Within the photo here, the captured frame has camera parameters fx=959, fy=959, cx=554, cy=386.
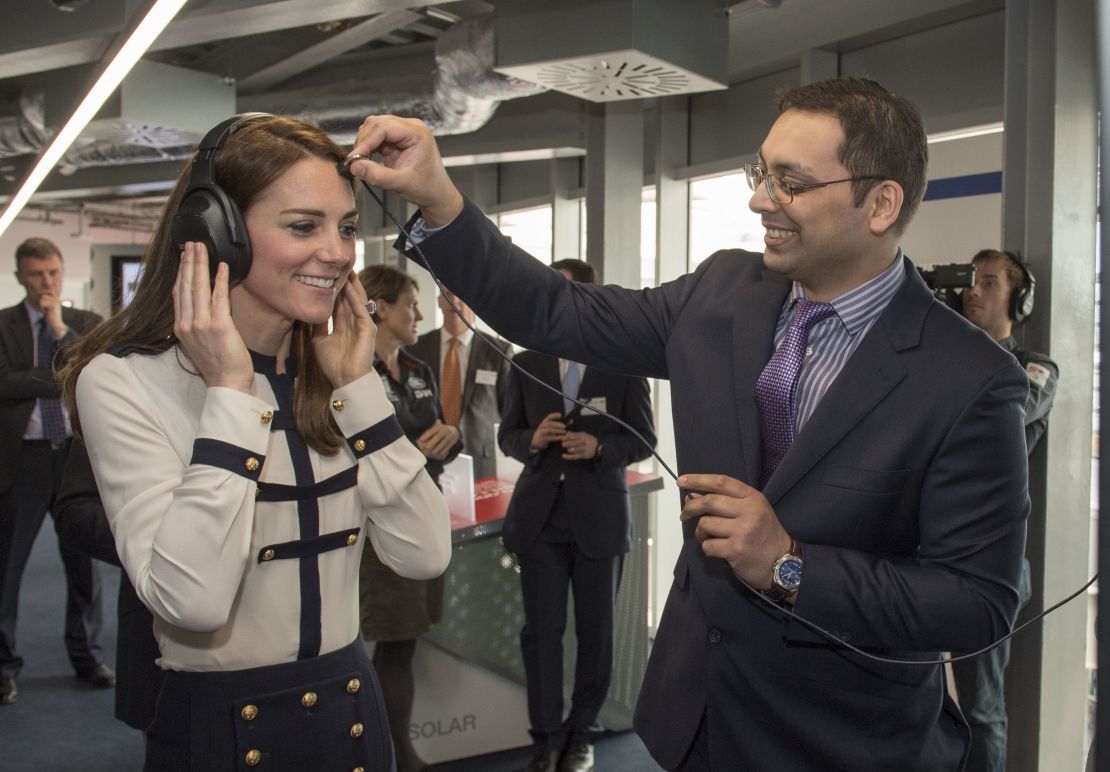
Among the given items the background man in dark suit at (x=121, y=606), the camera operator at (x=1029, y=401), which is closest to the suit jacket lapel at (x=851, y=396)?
the background man in dark suit at (x=121, y=606)

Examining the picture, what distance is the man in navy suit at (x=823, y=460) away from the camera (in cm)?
140

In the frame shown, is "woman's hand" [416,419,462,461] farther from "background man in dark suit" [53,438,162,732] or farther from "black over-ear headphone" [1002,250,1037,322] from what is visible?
"black over-ear headphone" [1002,250,1037,322]

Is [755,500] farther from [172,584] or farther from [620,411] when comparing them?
[620,411]

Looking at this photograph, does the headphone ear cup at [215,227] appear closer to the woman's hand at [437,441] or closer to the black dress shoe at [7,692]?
the woman's hand at [437,441]

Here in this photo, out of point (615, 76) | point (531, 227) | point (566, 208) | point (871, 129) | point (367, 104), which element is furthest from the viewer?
point (531, 227)

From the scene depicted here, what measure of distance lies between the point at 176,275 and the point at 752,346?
0.97m

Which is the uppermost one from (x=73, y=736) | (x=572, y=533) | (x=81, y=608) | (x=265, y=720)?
(x=265, y=720)

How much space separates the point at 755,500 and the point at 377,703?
712mm

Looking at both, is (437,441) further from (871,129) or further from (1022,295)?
(871,129)

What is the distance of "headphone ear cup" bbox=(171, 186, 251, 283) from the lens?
1458 millimetres

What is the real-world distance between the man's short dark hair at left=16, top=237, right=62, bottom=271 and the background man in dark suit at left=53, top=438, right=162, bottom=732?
312 centimetres

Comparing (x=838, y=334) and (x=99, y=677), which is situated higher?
(x=838, y=334)

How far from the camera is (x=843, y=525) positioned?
1454 mm

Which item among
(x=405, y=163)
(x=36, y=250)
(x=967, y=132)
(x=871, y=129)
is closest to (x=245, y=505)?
(x=405, y=163)
